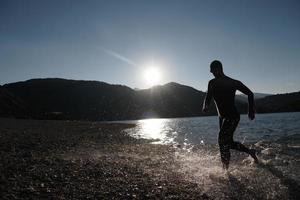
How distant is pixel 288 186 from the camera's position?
754 cm

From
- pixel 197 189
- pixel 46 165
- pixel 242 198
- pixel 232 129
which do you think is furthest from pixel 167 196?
pixel 46 165

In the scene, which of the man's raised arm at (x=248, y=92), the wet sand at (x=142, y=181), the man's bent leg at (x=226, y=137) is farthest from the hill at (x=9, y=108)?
the man's raised arm at (x=248, y=92)

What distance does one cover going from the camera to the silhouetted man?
31.3 feet

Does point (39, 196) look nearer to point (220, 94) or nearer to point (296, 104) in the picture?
point (220, 94)

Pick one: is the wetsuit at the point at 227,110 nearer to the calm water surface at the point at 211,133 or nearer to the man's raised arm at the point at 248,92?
the man's raised arm at the point at 248,92

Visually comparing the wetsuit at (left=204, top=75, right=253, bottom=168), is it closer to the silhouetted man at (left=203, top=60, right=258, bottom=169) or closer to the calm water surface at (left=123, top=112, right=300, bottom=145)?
the silhouetted man at (left=203, top=60, right=258, bottom=169)

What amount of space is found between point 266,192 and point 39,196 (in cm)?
514

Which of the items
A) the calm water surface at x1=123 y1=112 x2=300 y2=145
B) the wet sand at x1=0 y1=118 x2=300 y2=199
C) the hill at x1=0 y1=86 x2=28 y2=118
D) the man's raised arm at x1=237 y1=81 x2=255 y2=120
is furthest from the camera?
the hill at x1=0 y1=86 x2=28 y2=118

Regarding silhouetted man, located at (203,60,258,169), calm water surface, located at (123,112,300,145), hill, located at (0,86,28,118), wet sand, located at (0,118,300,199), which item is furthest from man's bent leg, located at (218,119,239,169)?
hill, located at (0,86,28,118)

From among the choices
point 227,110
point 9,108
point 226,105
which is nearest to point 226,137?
point 227,110

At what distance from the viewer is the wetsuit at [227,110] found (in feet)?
31.3

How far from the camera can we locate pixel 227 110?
962cm

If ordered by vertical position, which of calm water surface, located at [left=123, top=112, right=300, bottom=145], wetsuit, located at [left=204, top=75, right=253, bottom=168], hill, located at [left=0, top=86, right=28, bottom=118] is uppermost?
hill, located at [left=0, top=86, right=28, bottom=118]

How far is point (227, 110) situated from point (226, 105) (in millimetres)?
160
